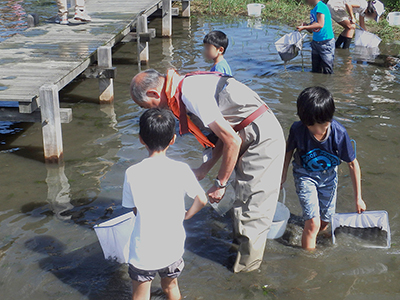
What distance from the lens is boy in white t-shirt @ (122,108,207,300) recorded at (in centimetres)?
257

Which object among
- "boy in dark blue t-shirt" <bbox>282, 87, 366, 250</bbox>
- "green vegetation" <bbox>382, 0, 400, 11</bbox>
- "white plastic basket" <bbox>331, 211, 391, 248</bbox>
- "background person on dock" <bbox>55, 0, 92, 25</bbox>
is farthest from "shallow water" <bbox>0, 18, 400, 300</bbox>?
"green vegetation" <bbox>382, 0, 400, 11</bbox>

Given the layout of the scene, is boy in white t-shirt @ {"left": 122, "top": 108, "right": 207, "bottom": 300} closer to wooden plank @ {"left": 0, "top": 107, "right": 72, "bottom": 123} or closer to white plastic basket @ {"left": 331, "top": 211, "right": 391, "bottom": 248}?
white plastic basket @ {"left": 331, "top": 211, "right": 391, "bottom": 248}

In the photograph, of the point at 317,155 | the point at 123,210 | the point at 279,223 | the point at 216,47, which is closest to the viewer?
the point at 317,155

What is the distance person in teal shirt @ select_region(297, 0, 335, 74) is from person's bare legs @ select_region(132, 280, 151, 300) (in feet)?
21.9

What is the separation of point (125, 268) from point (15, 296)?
2.82 ft

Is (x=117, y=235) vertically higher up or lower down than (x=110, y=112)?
higher up

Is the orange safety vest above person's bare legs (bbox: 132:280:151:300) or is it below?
above

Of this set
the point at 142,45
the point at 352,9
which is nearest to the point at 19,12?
the point at 142,45

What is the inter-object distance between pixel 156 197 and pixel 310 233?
169 cm

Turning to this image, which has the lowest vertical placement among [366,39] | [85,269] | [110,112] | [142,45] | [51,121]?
[85,269]

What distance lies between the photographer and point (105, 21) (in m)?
9.58

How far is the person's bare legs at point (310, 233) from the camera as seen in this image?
3.59m

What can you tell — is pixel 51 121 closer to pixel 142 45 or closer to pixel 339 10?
pixel 142 45

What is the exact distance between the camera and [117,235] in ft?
10.3
